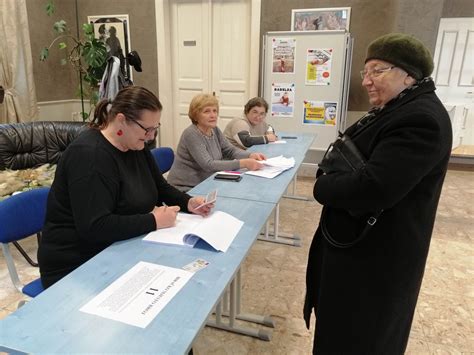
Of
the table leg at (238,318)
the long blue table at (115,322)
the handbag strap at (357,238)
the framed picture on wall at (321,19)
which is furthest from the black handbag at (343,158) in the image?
the framed picture on wall at (321,19)

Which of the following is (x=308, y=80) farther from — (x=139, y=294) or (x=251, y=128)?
Answer: (x=139, y=294)

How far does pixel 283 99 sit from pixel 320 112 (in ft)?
1.58

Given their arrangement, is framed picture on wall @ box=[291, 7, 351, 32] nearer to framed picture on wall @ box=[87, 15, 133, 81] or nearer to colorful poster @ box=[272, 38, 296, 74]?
colorful poster @ box=[272, 38, 296, 74]

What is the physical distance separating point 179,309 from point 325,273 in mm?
577

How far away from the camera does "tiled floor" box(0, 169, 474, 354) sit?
1918mm

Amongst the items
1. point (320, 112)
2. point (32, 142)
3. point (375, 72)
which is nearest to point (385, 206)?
point (375, 72)

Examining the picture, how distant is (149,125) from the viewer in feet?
4.49

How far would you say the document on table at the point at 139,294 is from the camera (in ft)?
2.98

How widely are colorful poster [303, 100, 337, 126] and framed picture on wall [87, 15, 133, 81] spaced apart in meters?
2.68

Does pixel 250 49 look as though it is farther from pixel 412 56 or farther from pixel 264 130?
pixel 412 56

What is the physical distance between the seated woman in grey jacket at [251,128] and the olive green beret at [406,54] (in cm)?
210

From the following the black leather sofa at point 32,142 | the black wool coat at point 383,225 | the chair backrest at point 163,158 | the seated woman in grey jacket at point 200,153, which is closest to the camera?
the black wool coat at point 383,225

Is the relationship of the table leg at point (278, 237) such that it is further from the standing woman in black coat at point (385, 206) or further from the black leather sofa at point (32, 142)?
the standing woman in black coat at point (385, 206)

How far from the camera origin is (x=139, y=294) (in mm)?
995
